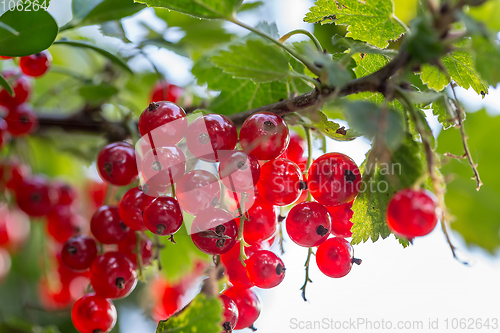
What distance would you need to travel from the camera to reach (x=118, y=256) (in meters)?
0.95

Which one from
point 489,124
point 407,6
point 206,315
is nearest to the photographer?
point 206,315

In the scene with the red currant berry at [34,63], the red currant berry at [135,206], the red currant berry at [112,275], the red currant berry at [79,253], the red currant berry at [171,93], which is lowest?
the red currant berry at [112,275]

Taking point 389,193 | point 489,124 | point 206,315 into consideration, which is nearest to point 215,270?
point 206,315

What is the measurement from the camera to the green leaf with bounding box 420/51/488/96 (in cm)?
80

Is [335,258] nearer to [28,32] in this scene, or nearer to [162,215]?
[162,215]

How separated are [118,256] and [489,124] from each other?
1852 millimetres

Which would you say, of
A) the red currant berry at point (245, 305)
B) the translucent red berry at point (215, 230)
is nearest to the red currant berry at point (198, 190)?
the translucent red berry at point (215, 230)

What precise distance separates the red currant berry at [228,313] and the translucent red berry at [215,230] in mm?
109

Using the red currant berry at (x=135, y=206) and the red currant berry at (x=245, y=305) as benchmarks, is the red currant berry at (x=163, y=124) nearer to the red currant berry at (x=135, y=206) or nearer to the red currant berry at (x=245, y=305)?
the red currant berry at (x=135, y=206)

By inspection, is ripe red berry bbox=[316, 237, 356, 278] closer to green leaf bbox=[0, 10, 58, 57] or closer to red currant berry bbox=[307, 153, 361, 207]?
red currant berry bbox=[307, 153, 361, 207]

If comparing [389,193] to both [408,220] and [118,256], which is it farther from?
[118,256]

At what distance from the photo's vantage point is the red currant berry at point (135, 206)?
32.8 inches

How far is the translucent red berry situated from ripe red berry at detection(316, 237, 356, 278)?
19 centimetres

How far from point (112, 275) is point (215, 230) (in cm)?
33
